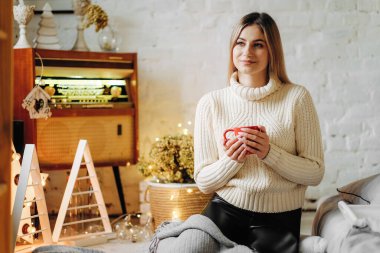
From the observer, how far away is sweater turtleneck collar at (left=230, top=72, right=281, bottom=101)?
2.12 m

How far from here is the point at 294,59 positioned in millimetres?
3320

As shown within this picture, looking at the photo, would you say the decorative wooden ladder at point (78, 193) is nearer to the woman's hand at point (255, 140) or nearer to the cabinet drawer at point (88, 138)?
the cabinet drawer at point (88, 138)

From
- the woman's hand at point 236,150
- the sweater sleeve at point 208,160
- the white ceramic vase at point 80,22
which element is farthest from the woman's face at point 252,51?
the white ceramic vase at point 80,22

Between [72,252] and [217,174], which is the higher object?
[217,174]

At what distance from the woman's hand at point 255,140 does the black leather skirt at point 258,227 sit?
0.23m

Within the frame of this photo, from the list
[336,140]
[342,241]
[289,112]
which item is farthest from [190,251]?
[336,140]

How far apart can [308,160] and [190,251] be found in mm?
555

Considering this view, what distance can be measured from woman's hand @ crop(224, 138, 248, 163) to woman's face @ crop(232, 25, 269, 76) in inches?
12.3

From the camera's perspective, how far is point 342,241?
1.83 m

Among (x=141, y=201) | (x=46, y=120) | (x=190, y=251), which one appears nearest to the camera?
(x=190, y=251)

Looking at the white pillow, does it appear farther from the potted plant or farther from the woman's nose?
the potted plant

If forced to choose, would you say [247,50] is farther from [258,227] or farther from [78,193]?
[78,193]

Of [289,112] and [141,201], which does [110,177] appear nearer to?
[141,201]

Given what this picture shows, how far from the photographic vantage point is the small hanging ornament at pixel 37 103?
8.69ft
